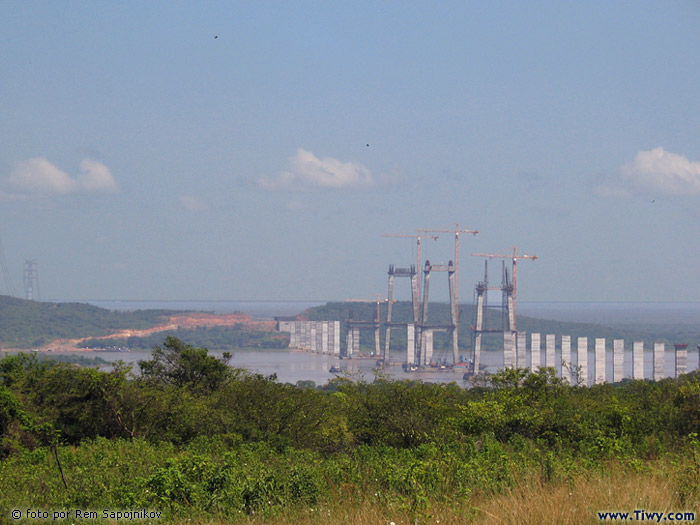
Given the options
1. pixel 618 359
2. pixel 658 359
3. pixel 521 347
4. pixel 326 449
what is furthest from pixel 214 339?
pixel 326 449

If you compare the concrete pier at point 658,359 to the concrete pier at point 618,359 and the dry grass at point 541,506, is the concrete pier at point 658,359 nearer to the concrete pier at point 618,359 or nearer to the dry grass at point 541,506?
the concrete pier at point 618,359

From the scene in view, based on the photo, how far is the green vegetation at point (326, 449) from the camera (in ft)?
20.1

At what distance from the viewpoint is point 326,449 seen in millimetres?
15938

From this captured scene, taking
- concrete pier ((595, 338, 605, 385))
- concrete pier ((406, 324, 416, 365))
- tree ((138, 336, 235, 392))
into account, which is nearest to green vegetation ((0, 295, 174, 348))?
concrete pier ((406, 324, 416, 365))

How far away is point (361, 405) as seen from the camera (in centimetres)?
2005

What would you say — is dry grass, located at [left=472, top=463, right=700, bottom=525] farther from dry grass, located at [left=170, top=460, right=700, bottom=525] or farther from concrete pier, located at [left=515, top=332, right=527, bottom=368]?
concrete pier, located at [left=515, top=332, right=527, bottom=368]

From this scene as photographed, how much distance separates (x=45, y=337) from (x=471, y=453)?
156 metres

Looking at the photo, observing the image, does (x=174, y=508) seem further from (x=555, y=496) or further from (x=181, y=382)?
(x=181, y=382)

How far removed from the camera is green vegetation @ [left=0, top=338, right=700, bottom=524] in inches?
242

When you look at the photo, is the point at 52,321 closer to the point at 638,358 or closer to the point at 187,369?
the point at 638,358

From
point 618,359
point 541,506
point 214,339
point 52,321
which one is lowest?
point 214,339

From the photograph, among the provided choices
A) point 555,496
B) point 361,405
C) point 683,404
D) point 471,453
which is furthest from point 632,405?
point 555,496

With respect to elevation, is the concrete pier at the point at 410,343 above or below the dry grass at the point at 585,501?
below

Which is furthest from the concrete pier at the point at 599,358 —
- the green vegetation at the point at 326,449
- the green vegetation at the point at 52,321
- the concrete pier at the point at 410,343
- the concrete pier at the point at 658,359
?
the green vegetation at the point at 52,321
